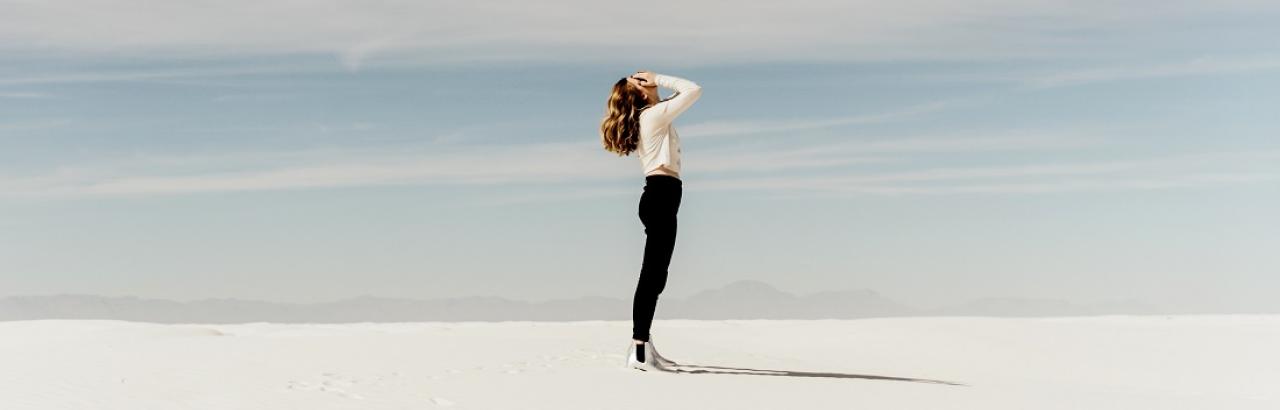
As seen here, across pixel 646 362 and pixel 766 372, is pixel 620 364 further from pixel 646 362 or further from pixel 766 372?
pixel 766 372

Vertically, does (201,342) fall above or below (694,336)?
below

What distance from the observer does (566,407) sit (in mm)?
6531

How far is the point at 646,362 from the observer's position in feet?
27.2

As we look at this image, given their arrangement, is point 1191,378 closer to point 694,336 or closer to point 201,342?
point 694,336

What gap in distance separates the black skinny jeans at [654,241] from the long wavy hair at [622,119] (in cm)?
29

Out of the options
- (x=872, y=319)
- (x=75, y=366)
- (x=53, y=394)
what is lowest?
(x=53, y=394)

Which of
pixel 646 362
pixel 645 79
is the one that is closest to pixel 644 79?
pixel 645 79

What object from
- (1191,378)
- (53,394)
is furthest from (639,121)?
(1191,378)

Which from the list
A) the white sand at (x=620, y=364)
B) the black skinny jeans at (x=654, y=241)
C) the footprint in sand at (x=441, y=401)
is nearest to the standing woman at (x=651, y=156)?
the black skinny jeans at (x=654, y=241)

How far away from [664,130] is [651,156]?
0.63 ft

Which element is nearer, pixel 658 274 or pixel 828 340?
pixel 658 274

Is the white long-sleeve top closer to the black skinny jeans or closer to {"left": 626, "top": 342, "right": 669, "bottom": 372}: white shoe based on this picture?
the black skinny jeans

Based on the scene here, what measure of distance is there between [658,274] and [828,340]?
19.2 feet

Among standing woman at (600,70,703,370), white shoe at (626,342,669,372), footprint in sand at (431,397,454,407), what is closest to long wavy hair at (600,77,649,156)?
standing woman at (600,70,703,370)
